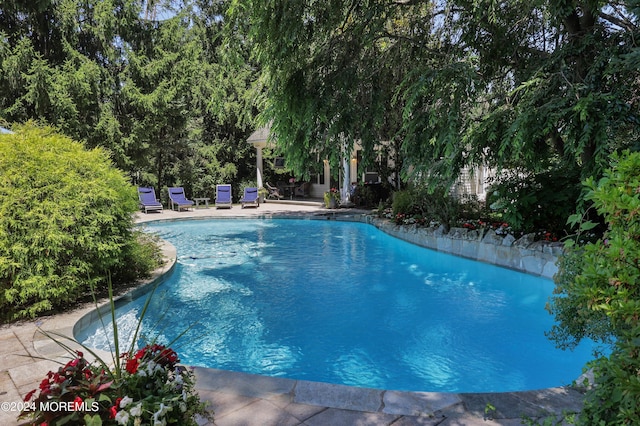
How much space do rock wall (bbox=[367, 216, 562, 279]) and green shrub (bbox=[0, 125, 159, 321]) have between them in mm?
7025

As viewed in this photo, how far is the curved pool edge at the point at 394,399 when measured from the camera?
2.75m

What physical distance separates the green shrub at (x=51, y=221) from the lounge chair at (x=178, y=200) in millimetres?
11681

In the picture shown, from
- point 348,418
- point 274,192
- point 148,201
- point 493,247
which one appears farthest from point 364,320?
point 274,192

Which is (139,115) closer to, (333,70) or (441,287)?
(333,70)

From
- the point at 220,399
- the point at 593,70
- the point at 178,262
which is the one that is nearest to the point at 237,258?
the point at 178,262

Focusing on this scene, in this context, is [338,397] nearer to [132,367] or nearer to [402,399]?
[402,399]

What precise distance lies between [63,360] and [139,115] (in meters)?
15.8

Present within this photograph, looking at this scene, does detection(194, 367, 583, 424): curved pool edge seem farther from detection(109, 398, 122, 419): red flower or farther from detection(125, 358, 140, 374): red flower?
detection(109, 398, 122, 419): red flower

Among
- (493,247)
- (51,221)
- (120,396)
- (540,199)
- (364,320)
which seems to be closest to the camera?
(120,396)

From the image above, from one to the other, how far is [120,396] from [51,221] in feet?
12.9

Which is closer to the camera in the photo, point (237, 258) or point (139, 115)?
point (237, 258)

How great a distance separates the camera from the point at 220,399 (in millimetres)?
2930

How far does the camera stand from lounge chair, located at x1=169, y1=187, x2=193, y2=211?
57.2 feet

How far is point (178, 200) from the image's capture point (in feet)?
57.8
